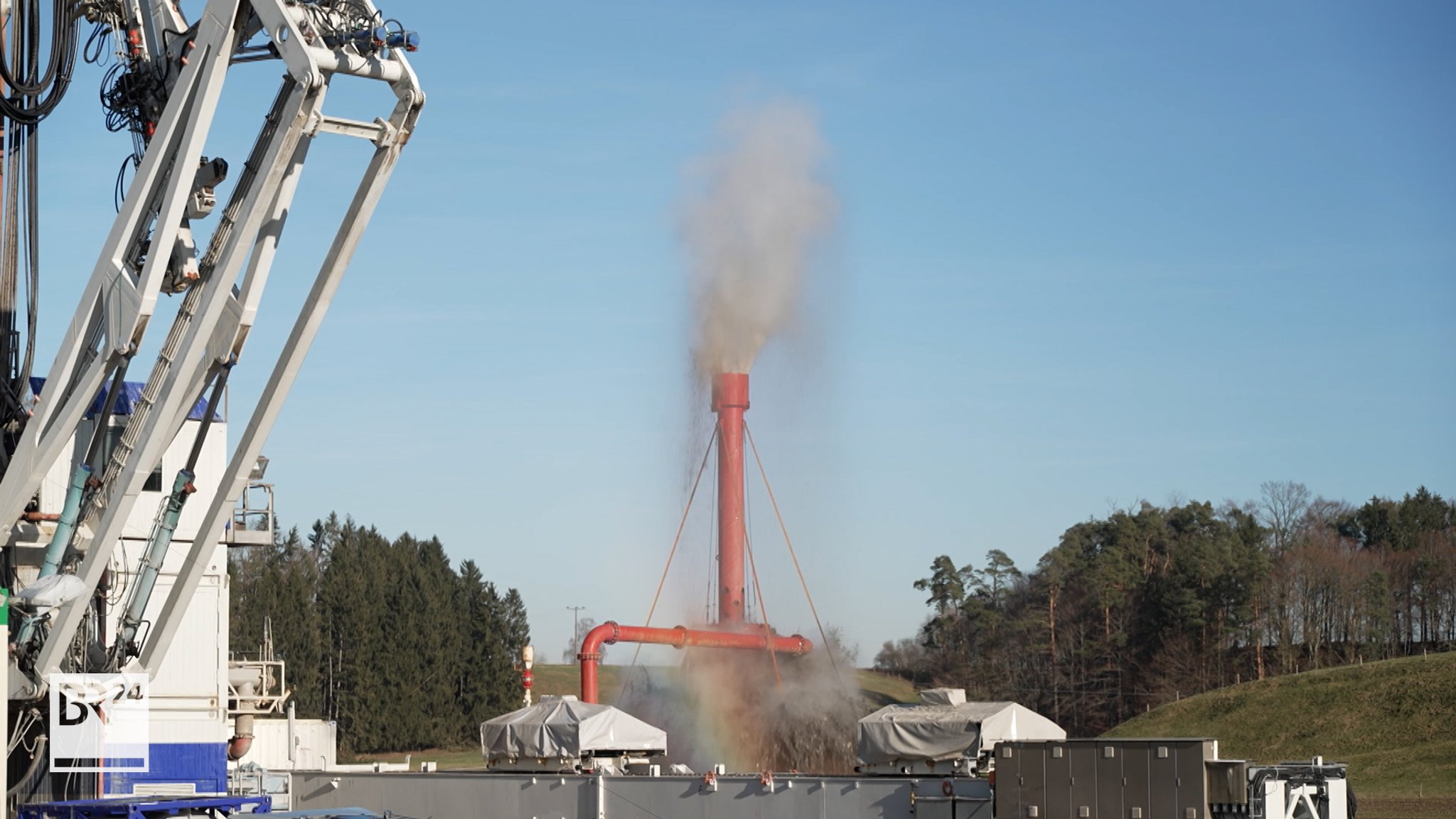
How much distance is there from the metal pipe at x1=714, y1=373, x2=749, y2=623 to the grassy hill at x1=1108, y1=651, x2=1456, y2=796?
22.3 m

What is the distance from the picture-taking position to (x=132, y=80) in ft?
76.0

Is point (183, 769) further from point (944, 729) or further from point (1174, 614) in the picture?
point (1174, 614)

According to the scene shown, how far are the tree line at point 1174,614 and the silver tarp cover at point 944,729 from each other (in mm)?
52499

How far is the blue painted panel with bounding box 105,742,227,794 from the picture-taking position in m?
24.5

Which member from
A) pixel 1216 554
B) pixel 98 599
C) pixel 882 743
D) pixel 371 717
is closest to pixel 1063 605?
pixel 1216 554

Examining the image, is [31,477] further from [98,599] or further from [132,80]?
[132,80]

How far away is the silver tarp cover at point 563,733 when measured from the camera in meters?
28.8

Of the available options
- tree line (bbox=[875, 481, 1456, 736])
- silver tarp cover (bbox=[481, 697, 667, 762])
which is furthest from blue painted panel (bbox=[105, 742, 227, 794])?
tree line (bbox=[875, 481, 1456, 736])

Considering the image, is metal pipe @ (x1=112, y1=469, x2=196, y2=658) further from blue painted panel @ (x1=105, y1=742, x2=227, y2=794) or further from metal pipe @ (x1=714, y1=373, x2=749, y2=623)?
metal pipe @ (x1=714, y1=373, x2=749, y2=623)

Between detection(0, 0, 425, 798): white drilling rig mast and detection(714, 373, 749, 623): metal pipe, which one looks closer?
detection(0, 0, 425, 798): white drilling rig mast

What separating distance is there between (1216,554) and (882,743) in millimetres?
56106

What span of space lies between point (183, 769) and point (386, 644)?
223 feet

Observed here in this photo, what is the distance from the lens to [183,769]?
85.6 ft

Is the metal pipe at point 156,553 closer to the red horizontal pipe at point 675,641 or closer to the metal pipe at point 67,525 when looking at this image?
the metal pipe at point 67,525
